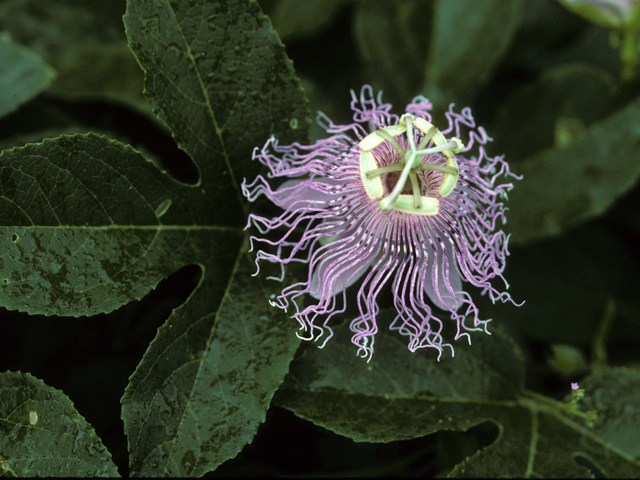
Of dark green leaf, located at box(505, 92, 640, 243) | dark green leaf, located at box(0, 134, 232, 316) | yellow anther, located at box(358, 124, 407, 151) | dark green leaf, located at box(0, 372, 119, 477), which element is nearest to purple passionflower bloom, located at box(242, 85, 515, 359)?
yellow anther, located at box(358, 124, 407, 151)

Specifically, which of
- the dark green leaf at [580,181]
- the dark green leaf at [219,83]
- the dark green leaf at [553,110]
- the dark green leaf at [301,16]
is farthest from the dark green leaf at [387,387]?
the dark green leaf at [301,16]

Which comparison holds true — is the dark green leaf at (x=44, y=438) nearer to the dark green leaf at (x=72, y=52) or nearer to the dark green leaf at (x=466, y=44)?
the dark green leaf at (x=72, y=52)

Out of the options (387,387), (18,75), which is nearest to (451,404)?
(387,387)

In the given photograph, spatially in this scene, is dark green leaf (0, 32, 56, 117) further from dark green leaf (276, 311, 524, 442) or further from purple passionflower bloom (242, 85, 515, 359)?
dark green leaf (276, 311, 524, 442)

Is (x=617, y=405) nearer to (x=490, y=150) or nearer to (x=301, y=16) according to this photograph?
(x=490, y=150)

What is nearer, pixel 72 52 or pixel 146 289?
pixel 146 289
